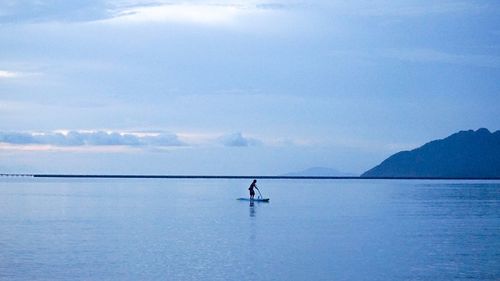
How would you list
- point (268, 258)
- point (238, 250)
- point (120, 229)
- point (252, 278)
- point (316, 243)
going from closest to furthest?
1. point (252, 278)
2. point (268, 258)
3. point (238, 250)
4. point (316, 243)
5. point (120, 229)

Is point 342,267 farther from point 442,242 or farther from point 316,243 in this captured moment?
point 442,242

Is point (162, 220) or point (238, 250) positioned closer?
point (238, 250)

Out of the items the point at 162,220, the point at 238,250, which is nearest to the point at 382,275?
the point at 238,250

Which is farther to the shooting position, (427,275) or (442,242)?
(442,242)

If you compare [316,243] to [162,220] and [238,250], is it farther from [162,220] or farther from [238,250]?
[162,220]

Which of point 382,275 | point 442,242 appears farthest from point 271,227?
point 382,275

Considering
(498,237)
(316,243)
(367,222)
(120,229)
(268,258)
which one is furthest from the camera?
(367,222)

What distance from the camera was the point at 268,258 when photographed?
98.0 ft

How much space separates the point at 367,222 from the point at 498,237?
1118 cm

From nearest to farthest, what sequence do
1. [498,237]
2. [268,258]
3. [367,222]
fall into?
1. [268,258]
2. [498,237]
3. [367,222]

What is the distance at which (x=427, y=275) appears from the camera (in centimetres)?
2603

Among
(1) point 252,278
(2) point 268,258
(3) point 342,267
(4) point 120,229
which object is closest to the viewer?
(1) point 252,278

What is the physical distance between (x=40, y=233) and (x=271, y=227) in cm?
1294

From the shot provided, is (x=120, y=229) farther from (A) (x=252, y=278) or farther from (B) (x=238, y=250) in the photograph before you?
(A) (x=252, y=278)
